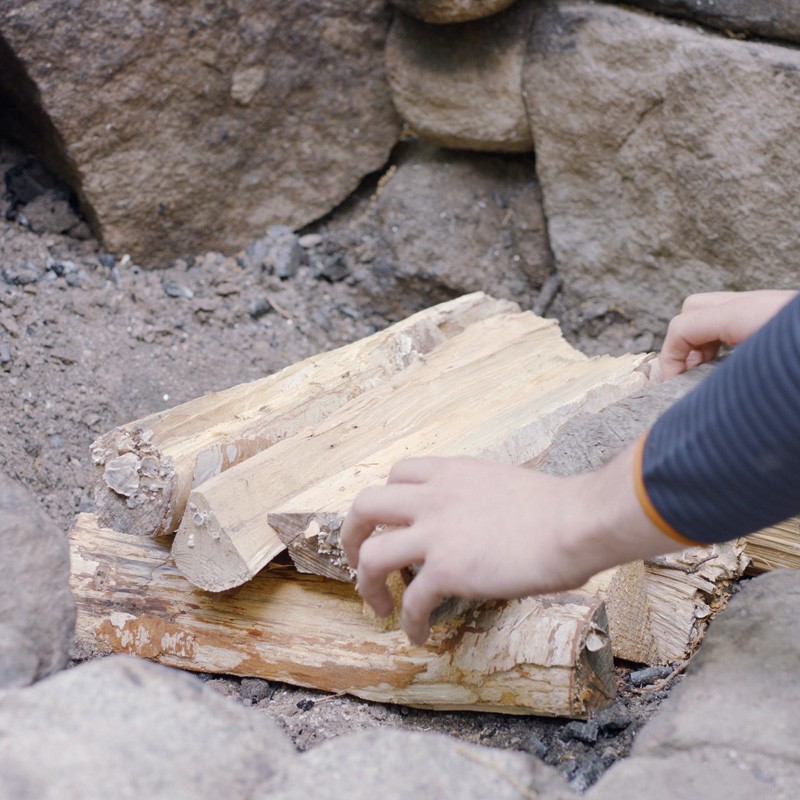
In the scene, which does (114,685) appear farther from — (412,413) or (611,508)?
(412,413)

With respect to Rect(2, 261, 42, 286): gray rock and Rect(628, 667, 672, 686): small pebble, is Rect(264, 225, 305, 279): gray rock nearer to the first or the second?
Rect(2, 261, 42, 286): gray rock

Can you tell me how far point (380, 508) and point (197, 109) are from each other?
8.53 feet

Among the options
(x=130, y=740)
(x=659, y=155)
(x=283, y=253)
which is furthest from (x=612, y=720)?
(x=283, y=253)

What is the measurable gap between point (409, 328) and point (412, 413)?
497mm

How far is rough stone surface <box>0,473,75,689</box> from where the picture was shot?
1.28m

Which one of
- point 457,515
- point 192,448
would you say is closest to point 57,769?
point 457,515

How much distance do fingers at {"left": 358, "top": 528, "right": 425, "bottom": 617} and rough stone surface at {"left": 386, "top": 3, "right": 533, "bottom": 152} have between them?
2608 mm

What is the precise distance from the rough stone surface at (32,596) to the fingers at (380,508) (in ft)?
1.40

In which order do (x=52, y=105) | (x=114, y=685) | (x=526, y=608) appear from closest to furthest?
(x=114, y=685), (x=526, y=608), (x=52, y=105)

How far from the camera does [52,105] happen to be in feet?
10.7

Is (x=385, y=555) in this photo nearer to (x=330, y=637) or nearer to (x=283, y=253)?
(x=330, y=637)

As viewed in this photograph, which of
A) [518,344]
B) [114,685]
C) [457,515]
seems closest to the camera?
[114,685]

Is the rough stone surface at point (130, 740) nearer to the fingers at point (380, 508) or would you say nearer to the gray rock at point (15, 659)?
the gray rock at point (15, 659)

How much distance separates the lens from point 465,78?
360cm
